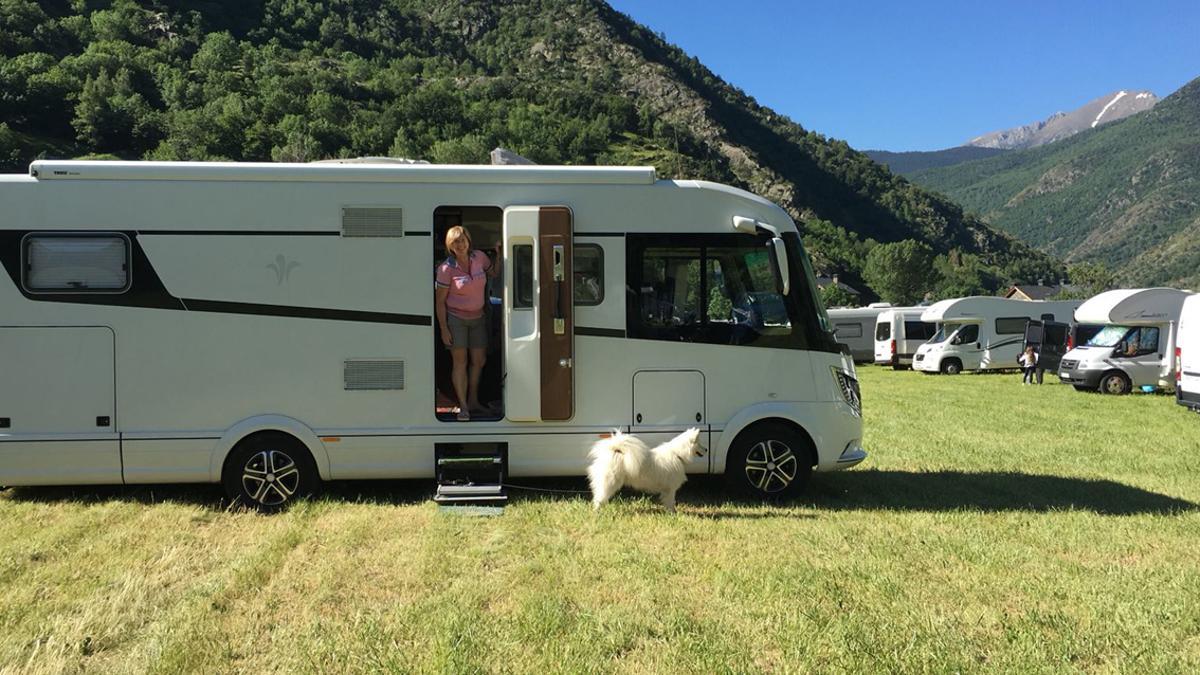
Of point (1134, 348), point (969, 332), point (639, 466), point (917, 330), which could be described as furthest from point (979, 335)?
point (639, 466)

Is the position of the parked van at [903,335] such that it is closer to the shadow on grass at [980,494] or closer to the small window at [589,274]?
the shadow on grass at [980,494]

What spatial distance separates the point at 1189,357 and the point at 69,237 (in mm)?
16626

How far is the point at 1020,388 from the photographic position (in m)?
19.8

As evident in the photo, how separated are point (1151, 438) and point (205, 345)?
1213 centimetres

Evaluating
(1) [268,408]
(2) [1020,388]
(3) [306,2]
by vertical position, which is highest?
(3) [306,2]

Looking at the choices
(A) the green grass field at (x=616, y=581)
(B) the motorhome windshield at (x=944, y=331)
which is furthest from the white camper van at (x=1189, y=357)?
(B) the motorhome windshield at (x=944, y=331)

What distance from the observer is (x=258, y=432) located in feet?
20.5

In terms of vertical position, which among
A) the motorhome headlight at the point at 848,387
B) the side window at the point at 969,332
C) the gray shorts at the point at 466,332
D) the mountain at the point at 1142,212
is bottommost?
the side window at the point at 969,332

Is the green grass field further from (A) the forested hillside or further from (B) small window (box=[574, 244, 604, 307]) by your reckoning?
(A) the forested hillside

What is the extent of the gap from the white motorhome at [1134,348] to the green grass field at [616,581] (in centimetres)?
1270

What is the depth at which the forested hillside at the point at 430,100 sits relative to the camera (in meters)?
83.5

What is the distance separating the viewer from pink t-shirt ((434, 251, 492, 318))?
20.6 feet

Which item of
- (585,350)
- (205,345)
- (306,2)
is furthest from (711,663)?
(306,2)

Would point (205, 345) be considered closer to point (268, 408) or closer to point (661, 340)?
point (268, 408)
